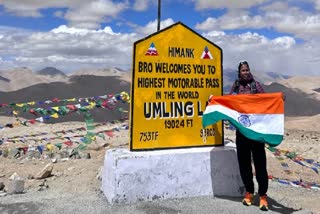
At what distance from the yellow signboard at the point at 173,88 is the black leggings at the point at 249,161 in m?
0.91

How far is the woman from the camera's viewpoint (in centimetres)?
645

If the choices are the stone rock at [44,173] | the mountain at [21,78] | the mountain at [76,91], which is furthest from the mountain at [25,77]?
the stone rock at [44,173]

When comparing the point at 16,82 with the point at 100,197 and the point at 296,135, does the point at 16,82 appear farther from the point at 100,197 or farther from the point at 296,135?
the point at 100,197

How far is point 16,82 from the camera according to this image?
12850cm

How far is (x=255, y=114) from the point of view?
6.70m

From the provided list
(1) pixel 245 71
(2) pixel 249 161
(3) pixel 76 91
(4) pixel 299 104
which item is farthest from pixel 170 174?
(4) pixel 299 104

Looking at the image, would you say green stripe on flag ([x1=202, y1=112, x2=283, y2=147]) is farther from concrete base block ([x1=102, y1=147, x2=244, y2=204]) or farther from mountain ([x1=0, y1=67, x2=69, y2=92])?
mountain ([x1=0, y1=67, x2=69, y2=92])

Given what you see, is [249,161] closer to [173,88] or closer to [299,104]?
[173,88]

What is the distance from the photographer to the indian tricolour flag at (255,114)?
6.54 meters

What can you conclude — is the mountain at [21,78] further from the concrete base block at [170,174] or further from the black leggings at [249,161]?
the black leggings at [249,161]

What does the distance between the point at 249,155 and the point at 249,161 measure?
9cm

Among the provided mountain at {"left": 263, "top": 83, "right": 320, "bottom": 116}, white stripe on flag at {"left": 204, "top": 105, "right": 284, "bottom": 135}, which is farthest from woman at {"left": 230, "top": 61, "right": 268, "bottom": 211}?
mountain at {"left": 263, "top": 83, "right": 320, "bottom": 116}

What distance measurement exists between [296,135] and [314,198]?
1665cm

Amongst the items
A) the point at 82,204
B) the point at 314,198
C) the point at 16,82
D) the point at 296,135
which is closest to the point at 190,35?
the point at 82,204
